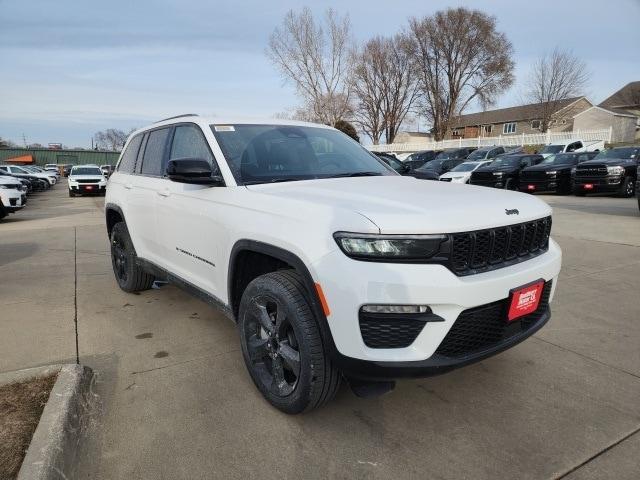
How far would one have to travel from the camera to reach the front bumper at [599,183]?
46.5ft

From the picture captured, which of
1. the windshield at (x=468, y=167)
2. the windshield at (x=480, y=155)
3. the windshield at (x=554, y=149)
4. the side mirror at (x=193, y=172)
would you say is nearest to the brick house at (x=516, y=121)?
the windshield at (x=554, y=149)

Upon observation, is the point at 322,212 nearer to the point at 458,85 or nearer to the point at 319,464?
the point at 319,464

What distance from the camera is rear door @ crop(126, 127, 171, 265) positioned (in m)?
4.05

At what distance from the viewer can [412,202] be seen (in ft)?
7.80

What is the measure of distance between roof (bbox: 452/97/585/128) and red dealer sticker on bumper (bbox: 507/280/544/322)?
167ft

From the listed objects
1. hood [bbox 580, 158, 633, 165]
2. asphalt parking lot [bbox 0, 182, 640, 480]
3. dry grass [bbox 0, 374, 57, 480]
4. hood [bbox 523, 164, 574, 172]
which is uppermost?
hood [bbox 580, 158, 633, 165]

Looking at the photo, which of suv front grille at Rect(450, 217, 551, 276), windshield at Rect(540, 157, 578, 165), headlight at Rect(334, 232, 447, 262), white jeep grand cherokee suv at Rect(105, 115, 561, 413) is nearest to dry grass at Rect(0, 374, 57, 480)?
white jeep grand cherokee suv at Rect(105, 115, 561, 413)

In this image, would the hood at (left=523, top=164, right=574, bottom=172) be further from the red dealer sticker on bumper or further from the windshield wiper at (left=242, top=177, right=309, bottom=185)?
the windshield wiper at (left=242, top=177, right=309, bottom=185)

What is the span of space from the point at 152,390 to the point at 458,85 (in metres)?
50.7

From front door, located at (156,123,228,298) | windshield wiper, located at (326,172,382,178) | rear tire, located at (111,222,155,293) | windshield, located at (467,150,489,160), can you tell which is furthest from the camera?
windshield, located at (467,150,489,160)

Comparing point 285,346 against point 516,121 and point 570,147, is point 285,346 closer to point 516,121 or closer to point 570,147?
point 570,147

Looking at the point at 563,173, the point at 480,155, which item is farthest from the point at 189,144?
the point at 480,155

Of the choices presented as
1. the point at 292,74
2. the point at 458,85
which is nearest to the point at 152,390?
the point at 292,74

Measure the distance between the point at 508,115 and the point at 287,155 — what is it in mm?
65096
